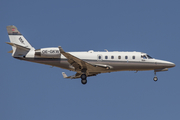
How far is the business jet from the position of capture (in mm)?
39281

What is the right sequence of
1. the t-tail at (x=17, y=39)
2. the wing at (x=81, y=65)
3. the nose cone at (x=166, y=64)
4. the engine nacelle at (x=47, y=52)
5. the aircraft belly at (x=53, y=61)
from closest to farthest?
the wing at (x=81, y=65)
the engine nacelle at (x=47, y=52)
the aircraft belly at (x=53, y=61)
the t-tail at (x=17, y=39)
the nose cone at (x=166, y=64)

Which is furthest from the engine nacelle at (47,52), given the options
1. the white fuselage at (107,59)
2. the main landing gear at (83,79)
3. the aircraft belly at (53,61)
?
the main landing gear at (83,79)

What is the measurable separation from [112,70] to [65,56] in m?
6.17

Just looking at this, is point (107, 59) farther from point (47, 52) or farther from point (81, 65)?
point (47, 52)

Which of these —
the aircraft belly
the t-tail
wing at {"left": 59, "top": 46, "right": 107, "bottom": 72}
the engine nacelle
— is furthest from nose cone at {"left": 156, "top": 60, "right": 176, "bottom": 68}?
the t-tail

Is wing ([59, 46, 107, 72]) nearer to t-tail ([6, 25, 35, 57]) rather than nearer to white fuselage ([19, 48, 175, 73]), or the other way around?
white fuselage ([19, 48, 175, 73])

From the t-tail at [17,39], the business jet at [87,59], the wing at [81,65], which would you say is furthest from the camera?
the t-tail at [17,39]

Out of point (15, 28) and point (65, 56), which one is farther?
point (15, 28)

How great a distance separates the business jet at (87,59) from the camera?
39.3 m

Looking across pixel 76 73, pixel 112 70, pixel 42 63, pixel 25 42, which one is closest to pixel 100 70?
pixel 112 70

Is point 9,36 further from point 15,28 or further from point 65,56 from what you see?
point 65,56

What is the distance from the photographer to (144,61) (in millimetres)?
40750

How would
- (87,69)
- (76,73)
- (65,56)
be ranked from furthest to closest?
1. (76,73)
2. (87,69)
3. (65,56)

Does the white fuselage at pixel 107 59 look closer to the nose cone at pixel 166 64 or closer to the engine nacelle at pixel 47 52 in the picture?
the engine nacelle at pixel 47 52
